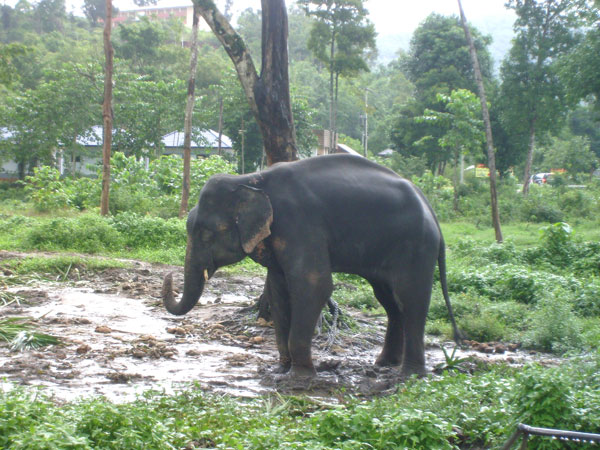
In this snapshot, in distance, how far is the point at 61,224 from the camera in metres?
14.7

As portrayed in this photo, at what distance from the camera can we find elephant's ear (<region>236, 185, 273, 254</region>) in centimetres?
602

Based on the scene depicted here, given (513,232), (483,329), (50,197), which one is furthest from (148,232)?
(513,232)

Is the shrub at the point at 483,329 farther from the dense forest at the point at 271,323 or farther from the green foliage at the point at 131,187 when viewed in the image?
the green foliage at the point at 131,187

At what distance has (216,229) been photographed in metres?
6.25

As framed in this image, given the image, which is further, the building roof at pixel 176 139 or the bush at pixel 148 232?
the building roof at pixel 176 139

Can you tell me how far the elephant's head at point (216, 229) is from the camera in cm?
614

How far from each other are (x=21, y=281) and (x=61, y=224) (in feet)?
13.1

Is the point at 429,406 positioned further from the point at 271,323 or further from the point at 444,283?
the point at 271,323

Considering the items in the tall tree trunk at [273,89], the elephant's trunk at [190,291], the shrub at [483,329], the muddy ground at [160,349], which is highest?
the tall tree trunk at [273,89]

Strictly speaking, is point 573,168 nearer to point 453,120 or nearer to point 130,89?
point 453,120

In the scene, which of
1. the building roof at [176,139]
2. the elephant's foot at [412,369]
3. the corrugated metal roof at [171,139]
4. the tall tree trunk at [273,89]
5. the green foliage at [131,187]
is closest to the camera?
the elephant's foot at [412,369]

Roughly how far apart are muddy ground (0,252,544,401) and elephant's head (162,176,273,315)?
0.82m

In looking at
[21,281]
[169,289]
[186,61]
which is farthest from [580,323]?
[186,61]

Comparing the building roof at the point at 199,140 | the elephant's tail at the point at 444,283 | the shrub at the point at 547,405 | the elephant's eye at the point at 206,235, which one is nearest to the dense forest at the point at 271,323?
the shrub at the point at 547,405
